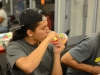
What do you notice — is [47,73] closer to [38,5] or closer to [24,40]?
[24,40]

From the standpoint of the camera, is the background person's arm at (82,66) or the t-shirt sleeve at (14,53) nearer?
the t-shirt sleeve at (14,53)

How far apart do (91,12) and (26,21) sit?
3.43 m

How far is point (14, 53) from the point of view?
4.00 feet

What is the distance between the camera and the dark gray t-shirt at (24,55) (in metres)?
1.21

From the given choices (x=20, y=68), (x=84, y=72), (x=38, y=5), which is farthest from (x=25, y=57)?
(x=38, y=5)

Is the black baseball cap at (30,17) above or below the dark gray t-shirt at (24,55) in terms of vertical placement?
above

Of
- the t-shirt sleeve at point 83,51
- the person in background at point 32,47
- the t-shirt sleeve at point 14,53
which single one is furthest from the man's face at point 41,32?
the t-shirt sleeve at point 83,51

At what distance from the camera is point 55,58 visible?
1.46 m

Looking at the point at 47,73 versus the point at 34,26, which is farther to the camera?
the point at 47,73

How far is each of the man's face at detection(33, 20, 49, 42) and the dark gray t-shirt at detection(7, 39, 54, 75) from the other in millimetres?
96

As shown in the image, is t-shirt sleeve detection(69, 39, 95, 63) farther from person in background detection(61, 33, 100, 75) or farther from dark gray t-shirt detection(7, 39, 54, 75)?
dark gray t-shirt detection(7, 39, 54, 75)

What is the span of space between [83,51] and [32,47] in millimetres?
432

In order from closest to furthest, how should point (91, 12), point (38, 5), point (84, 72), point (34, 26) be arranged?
point (34, 26) → point (84, 72) → point (91, 12) → point (38, 5)

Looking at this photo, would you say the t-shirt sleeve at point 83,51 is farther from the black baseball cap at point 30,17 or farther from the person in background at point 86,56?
the black baseball cap at point 30,17
